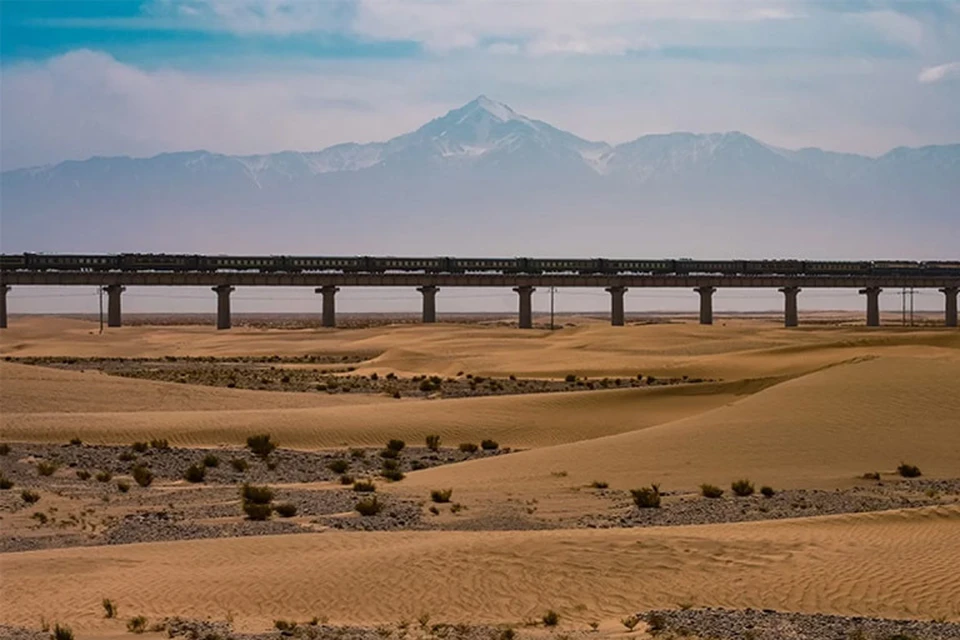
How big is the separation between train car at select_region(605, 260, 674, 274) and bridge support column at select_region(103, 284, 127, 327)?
41545 mm

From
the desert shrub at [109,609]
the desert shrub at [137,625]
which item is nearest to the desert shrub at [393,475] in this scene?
the desert shrub at [109,609]

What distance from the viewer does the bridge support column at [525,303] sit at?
109 metres

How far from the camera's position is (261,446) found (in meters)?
30.2

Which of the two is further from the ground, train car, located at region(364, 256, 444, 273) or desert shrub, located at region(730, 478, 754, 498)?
train car, located at region(364, 256, 444, 273)

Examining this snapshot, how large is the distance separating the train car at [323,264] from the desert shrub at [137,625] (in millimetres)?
92886

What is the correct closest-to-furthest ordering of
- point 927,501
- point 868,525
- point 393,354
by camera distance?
point 868,525 → point 927,501 → point 393,354

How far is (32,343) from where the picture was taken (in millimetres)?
89875

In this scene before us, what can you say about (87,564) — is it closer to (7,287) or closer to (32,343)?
(32,343)

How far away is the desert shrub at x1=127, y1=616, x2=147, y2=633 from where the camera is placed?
12.3m

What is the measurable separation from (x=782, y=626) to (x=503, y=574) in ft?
11.3

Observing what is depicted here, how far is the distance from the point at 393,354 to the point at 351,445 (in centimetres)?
3921

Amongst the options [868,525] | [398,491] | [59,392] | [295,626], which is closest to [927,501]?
[868,525]

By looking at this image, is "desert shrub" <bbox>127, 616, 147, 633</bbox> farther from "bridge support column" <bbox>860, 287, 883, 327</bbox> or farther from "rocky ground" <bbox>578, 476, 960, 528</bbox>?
"bridge support column" <bbox>860, 287, 883, 327</bbox>

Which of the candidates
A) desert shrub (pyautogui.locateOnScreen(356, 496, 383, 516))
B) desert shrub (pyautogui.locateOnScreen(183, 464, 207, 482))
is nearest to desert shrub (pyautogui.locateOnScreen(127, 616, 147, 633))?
desert shrub (pyautogui.locateOnScreen(356, 496, 383, 516))
